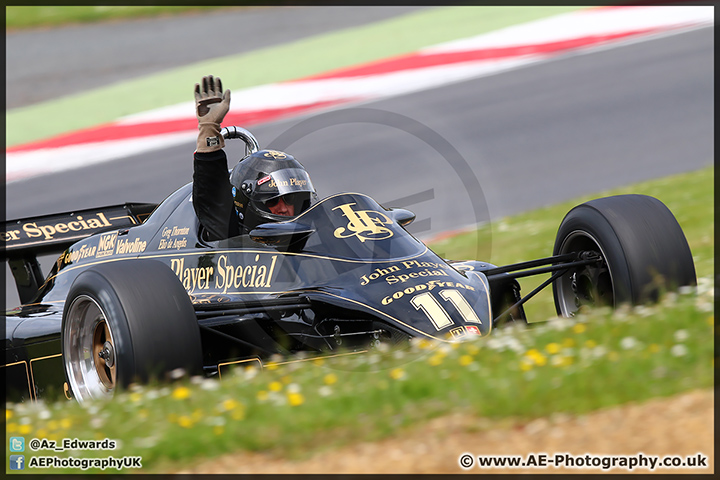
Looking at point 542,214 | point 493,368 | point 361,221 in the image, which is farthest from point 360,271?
point 542,214

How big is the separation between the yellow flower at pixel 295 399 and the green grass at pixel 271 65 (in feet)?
42.7

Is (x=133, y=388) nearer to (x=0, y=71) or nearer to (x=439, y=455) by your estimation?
(x=439, y=455)

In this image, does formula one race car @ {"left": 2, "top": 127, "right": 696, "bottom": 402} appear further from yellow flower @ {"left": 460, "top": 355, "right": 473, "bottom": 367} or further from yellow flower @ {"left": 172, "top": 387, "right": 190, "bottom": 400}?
yellow flower @ {"left": 460, "top": 355, "right": 473, "bottom": 367}

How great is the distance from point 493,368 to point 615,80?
1199 cm

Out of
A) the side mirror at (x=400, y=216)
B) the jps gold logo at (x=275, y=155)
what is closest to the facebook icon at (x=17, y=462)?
the jps gold logo at (x=275, y=155)

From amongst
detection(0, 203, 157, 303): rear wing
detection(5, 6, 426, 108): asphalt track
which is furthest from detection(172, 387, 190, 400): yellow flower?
detection(5, 6, 426, 108): asphalt track

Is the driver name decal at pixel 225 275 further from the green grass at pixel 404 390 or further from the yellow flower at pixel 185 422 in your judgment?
the yellow flower at pixel 185 422

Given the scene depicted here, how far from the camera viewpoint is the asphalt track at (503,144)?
38.9ft

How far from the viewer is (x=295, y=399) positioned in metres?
4.02

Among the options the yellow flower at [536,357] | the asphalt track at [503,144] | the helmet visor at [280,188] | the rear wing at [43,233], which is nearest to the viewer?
the yellow flower at [536,357]

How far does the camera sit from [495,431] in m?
3.45

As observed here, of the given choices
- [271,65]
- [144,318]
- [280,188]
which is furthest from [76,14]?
[144,318]

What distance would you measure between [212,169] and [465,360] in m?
2.50

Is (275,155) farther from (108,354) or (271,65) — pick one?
(271,65)
